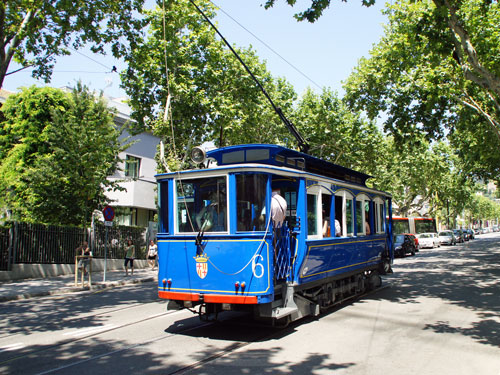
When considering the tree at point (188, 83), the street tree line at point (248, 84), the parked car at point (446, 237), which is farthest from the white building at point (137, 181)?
the parked car at point (446, 237)

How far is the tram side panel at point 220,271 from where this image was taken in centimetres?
713

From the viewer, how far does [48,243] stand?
62.6 ft

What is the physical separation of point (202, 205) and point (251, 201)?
95 centimetres

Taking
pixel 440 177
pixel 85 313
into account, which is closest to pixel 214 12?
pixel 85 313

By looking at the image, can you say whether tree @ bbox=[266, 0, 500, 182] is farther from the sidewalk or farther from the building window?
the building window

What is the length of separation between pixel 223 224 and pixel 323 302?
3696 millimetres

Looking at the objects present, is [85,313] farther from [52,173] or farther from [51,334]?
[52,173]

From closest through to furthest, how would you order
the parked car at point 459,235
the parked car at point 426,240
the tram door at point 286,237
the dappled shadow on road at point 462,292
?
1. the tram door at point 286,237
2. the dappled shadow on road at point 462,292
3. the parked car at point 426,240
4. the parked car at point 459,235

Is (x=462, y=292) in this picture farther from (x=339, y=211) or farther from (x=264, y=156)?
(x=264, y=156)

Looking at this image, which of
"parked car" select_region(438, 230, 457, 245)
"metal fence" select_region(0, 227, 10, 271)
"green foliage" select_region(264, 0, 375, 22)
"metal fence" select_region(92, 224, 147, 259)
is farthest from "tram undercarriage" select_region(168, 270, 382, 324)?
"parked car" select_region(438, 230, 457, 245)

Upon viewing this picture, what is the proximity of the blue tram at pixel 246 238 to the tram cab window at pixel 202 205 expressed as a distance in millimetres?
18

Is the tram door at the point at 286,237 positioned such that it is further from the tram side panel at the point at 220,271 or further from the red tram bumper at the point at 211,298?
the red tram bumper at the point at 211,298

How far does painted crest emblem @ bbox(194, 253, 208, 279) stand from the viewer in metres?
7.46

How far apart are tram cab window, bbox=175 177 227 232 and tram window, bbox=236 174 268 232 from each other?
0.90ft
